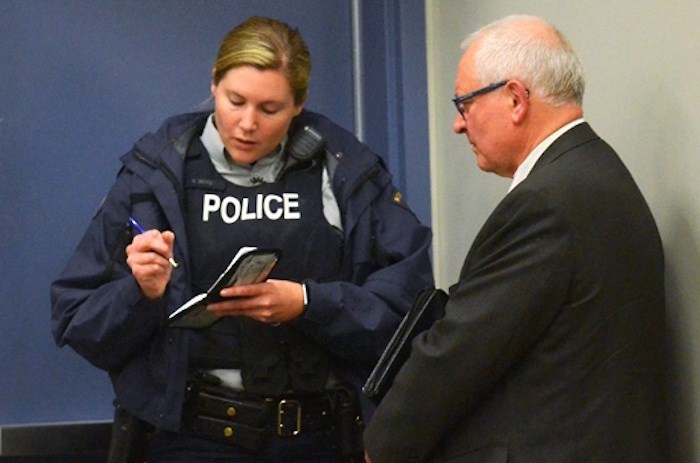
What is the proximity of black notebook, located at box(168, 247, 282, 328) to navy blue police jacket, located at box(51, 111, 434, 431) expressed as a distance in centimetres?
10

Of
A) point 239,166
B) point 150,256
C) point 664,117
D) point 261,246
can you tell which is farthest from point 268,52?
point 664,117

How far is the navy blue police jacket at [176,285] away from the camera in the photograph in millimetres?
2451

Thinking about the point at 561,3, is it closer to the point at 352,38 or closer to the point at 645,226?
the point at 645,226

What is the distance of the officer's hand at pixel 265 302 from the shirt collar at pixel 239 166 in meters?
0.27

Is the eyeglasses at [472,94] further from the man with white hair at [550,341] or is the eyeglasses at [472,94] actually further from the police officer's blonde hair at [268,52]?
the police officer's blonde hair at [268,52]

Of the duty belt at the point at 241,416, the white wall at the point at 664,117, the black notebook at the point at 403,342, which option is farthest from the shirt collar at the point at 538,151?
the duty belt at the point at 241,416

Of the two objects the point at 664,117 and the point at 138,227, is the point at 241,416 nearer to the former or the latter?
the point at 138,227

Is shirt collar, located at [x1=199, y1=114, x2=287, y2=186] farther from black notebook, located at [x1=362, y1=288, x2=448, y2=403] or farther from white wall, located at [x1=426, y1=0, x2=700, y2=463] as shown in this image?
white wall, located at [x1=426, y1=0, x2=700, y2=463]

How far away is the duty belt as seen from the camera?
2445 mm

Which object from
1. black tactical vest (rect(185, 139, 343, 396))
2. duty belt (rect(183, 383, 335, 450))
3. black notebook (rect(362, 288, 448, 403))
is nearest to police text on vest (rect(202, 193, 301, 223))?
black tactical vest (rect(185, 139, 343, 396))

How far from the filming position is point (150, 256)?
2320 millimetres

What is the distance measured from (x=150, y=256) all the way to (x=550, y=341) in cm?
81

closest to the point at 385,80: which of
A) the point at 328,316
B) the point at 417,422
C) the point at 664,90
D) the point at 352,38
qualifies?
the point at 352,38

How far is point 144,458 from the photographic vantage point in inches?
101
